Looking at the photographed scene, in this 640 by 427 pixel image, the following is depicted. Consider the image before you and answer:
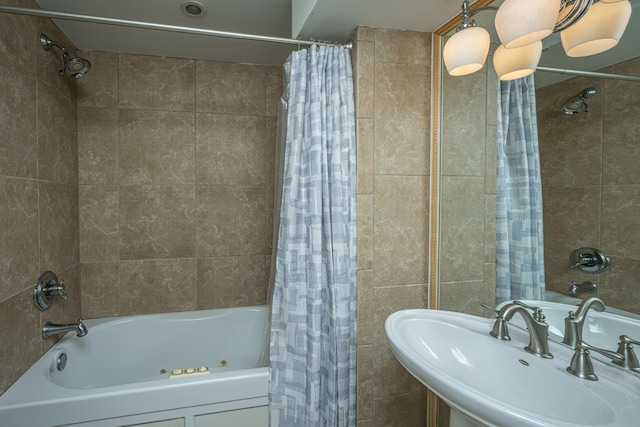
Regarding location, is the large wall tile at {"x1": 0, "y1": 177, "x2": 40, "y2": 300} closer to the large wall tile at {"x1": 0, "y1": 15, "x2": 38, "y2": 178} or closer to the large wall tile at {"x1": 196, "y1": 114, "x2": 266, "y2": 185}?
the large wall tile at {"x1": 0, "y1": 15, "x2": 38, "y2": 178}

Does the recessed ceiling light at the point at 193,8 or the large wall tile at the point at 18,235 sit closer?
the large wall tile at the point at 18,235

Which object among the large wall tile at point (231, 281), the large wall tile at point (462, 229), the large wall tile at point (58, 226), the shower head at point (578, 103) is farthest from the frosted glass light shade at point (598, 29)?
the large wall tile at point (58, 226)

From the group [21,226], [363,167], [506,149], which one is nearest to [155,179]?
[21,226]

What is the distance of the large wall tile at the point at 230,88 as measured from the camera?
2.22m

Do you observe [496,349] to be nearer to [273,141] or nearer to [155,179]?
[273,141]

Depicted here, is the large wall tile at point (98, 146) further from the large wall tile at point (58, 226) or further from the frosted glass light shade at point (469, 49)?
the frosted glass light shade at point (469, 49)

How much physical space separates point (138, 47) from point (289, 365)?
2.08 meters

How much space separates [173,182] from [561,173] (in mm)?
2117

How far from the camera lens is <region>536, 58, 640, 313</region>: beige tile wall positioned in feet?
2.72

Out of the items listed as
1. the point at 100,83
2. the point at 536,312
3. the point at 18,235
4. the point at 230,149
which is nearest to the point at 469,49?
the point at 536,312

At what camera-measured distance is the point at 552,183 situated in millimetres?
1024

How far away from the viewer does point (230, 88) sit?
226cm

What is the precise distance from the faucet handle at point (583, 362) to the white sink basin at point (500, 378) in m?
0.02

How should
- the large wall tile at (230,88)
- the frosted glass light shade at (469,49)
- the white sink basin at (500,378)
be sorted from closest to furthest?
1. the white sink basin at (500,378)
2. the frosted glass light shade at (469,49)
3. the large wall tile at (230,88)
